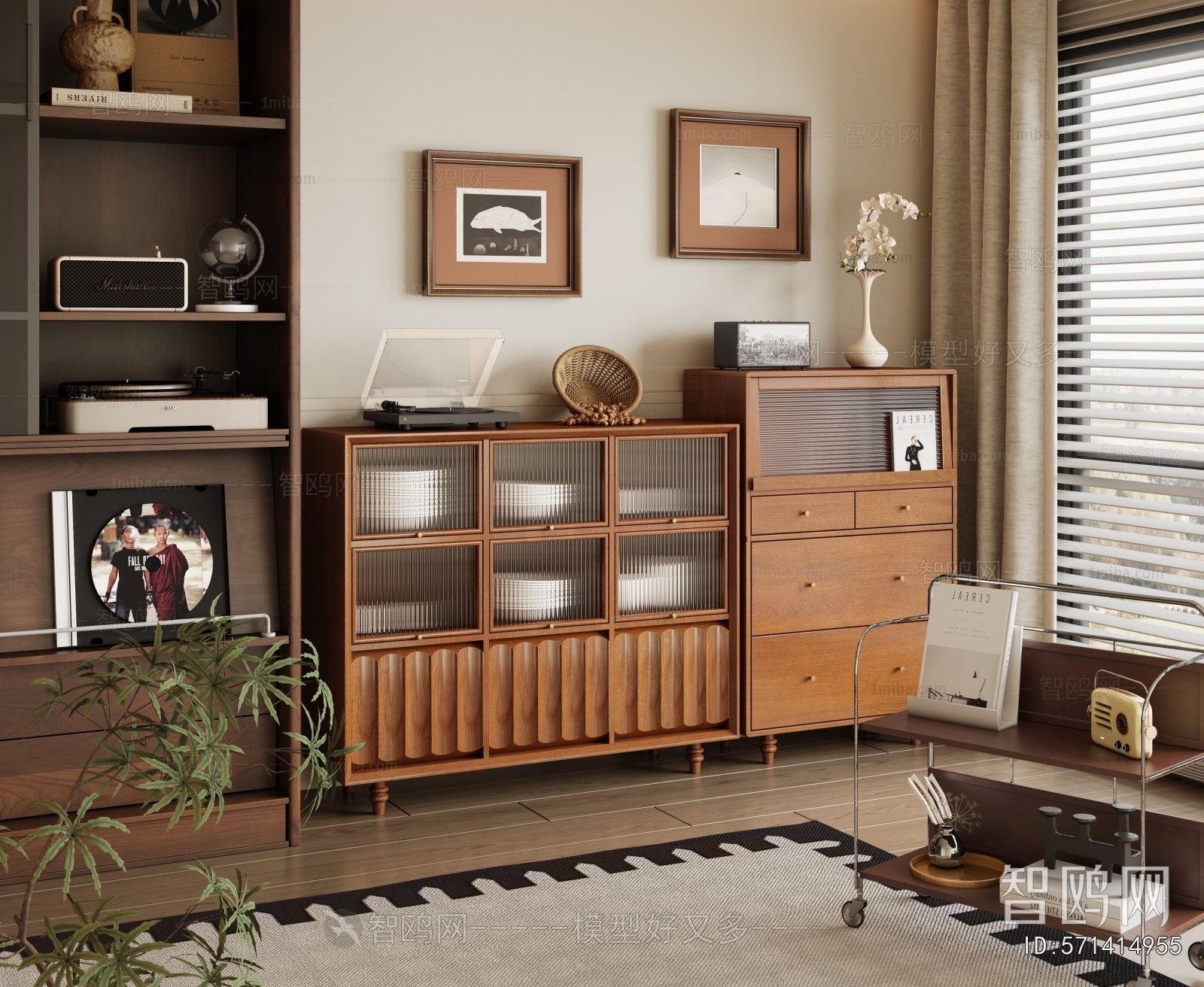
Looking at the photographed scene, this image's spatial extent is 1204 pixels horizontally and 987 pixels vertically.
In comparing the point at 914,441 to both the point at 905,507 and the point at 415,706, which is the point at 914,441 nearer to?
the point at 905,507

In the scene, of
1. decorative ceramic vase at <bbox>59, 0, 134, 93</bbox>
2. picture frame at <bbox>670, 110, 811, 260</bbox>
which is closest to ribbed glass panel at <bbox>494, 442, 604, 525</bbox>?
picture frame at <bbox>670, 110, 811, 260</bbox>

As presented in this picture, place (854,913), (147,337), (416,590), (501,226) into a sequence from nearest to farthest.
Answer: (854,913), (147,337), (416,590), (501,226)

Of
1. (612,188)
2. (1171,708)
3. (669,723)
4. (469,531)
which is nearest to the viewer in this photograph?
(1171,708)

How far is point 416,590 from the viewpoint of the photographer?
12.4ft

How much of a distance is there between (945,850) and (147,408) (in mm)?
2194

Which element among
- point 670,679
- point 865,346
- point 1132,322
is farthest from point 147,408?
point 1132,322

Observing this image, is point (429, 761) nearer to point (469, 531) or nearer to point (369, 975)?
point (469, 531)

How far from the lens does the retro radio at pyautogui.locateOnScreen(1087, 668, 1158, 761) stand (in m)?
2.52

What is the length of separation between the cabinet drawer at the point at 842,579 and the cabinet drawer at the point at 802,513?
43 millimetres

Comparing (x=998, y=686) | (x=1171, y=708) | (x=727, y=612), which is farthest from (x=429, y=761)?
(x=1171, y=708)

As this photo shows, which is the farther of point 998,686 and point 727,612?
point 727,612

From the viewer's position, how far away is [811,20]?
15.1 feet

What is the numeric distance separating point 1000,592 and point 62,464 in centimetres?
233

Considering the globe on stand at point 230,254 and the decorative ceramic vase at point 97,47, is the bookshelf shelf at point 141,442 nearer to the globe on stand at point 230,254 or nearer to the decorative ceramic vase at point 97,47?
the globe on stand at point 230,254
